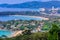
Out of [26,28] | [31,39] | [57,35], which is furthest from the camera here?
[26,28]

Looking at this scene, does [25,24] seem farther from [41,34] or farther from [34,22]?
[41,34]

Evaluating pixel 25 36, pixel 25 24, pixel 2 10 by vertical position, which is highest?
pixel 2 10

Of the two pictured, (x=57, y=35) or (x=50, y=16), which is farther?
(x=50, y=16)

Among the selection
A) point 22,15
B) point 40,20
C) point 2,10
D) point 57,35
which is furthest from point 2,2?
point 57,35

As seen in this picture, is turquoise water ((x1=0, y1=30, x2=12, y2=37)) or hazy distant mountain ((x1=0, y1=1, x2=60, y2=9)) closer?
turquoise water ((x1=0, y1=30, x2=12, y2=37))

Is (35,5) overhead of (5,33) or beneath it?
overhead

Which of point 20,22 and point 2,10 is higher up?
point 2,10

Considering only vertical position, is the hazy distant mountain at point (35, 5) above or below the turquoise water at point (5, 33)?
above

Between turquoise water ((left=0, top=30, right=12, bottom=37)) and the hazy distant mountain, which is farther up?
the hazy distant mountain

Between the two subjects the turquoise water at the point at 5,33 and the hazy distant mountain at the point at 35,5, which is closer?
the turquoise water at the point at 5,33

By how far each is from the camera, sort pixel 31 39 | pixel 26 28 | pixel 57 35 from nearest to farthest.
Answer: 1. pixel 57 35
2. pixel 31 39
3. pixel 26 28

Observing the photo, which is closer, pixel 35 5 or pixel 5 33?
pixel 5 33
